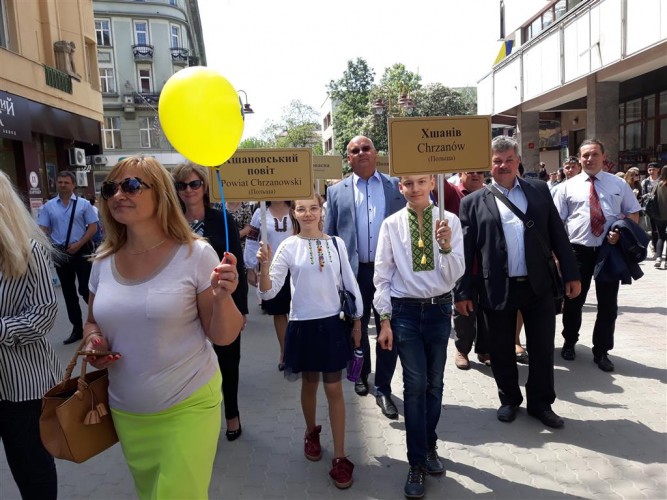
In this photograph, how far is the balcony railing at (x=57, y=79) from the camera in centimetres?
1459

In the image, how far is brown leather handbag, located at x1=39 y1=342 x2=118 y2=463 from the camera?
2178 millimetres

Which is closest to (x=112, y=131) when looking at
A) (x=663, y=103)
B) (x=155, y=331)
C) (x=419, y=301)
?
(x=663, y=103)

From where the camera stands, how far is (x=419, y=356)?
3.31 metres

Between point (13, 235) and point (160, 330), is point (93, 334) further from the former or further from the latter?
point (13, 235)

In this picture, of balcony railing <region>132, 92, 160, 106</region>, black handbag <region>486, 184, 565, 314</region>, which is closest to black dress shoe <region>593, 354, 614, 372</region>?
black handbag <region>486, 184, 565, 314</region>

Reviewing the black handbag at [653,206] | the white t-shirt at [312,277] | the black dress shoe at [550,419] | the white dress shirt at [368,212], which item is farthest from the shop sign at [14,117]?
the black handbag at [653,206]

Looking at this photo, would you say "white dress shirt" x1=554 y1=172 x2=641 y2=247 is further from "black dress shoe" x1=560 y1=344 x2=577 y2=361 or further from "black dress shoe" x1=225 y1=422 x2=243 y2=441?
"black dress shoe" x1=225 y1=422 x2=243 y2=441

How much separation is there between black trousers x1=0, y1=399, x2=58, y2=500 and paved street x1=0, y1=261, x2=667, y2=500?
36.5 inches

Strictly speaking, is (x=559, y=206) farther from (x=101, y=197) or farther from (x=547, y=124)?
(x=547, y=124)

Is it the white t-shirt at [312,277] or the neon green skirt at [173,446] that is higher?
the white t-shirt at [312,277]

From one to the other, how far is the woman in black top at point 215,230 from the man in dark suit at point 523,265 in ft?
5.73

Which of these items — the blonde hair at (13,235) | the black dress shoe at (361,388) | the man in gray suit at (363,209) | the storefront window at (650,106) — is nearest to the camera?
the blonde hair at (13,235)

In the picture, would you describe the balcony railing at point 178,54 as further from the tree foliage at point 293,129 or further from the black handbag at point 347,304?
the black handbag at point 347,304

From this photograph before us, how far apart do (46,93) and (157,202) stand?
573 inches
